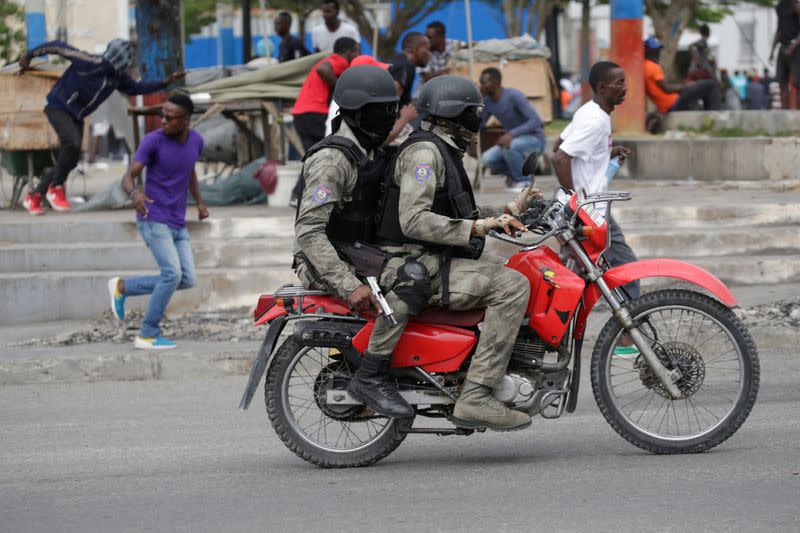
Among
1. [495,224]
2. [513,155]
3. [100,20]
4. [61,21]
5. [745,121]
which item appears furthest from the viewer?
[100,20]

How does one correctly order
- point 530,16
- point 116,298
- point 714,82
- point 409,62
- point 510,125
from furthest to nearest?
1. point 530,16
2. point 714,82
3. point 510,125
4. point 409,62
5. point 116,298

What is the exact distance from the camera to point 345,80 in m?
5.86

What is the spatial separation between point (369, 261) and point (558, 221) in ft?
2.90

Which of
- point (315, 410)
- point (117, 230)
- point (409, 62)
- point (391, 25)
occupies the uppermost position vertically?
point (391, 25)

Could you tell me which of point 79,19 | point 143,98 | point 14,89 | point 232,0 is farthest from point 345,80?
point 79,19

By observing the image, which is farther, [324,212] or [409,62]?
[409,62]

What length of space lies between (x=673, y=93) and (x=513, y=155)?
5.26 metres

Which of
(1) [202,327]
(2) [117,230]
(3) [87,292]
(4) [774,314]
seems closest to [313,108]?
(2) [117,230]

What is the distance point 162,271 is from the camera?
910 centimetres

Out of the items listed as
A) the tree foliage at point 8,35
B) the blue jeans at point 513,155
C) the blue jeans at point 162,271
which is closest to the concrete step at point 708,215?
the blue jeans at point 513,155

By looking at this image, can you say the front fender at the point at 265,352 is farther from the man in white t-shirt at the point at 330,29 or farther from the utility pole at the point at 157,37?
the man in white t-shirt at the point at 330,29

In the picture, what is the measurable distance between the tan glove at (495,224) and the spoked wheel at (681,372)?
77cm

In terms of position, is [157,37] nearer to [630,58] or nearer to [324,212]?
[630,58]

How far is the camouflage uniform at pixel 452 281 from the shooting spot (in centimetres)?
569
